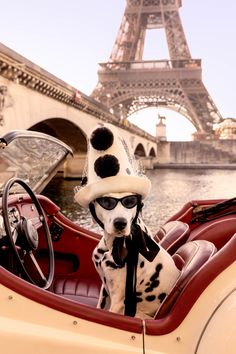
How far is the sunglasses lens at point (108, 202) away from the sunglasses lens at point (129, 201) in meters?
0.03

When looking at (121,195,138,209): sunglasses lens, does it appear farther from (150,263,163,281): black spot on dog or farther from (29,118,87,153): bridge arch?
(29,118,87,153): bridge arch

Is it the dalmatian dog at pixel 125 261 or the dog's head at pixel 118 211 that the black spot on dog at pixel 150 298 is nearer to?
the dalmatian dog at pixel 125 261

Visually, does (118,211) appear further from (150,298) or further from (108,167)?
(150,298)

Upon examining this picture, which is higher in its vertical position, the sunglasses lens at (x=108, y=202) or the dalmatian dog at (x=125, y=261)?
the sunglasses lens at (x=108, y=202)

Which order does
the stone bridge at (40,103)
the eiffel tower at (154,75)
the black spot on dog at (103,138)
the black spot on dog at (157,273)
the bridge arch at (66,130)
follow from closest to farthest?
the black spot on dog at (103,138) → the black spot on dog at (157,273) → the stone bridge at (40,103) → the bridge arch at (66,130) → the eiffel tower at (154,75)

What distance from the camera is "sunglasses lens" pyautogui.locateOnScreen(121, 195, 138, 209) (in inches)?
65.1

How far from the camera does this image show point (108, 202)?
1.66 meters

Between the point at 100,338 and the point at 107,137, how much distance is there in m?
0.72

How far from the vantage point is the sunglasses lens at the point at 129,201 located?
65.1 inches

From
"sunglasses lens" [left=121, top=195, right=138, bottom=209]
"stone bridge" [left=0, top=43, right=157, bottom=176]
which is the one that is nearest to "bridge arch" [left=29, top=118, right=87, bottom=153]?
"stone bridge" [left=0, top=43, right=157, bottom=176]

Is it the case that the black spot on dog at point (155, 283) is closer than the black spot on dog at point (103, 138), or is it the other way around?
the black spot on dog at point (103, 138)

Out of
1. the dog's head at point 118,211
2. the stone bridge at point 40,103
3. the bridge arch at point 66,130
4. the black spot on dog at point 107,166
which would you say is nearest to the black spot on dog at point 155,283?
the dog's head at point 118,211

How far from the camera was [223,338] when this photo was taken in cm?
148

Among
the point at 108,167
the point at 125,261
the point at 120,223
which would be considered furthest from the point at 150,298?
Result: the point at 108,167
